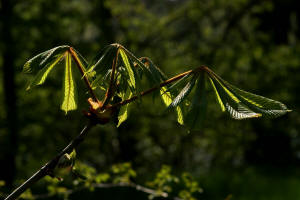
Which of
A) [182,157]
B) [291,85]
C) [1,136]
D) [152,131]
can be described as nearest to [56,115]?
[1,136]

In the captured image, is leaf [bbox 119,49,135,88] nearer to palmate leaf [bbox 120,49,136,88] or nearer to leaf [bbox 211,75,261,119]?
palmate leaf [bbox 120,49,136,88]

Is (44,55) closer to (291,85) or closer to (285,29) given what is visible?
(291,85)

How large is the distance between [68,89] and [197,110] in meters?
0.26

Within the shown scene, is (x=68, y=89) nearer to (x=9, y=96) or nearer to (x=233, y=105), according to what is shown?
(x=233, y=105)

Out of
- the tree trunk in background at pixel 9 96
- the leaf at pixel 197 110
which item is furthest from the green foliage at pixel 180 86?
the tree trunk in background at pixel 9 96

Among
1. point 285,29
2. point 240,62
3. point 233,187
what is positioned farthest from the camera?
point 285,29

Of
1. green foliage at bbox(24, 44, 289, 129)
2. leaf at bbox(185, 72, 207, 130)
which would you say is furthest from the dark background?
leaf at bbox(185, 72, 207, 130)

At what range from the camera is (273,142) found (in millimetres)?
6723

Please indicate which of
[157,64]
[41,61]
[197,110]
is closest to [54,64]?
[41,61]

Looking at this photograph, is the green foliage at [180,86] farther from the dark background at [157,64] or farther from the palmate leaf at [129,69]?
the dark background at [157,64]

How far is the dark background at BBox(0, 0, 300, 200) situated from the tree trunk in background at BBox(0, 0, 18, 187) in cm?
1

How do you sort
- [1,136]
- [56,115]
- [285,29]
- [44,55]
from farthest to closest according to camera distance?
1. [285,29]
2. [56,115]
3. [1,136]
4. [44,55]

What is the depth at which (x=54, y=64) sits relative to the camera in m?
0.67

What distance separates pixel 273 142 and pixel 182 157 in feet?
5.86
